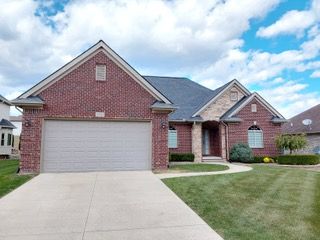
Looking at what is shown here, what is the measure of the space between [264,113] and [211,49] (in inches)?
244

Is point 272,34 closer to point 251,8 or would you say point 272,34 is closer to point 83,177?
point 251,8

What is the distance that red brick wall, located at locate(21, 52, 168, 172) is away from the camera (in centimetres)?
1234

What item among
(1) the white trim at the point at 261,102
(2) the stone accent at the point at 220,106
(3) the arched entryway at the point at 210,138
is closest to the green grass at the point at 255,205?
(1) the white trim at the point at 261,102

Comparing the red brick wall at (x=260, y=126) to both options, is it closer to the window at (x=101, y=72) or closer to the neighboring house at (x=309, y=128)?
the neighboring house at (x=309, y=128)

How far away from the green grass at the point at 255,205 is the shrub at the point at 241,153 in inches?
320

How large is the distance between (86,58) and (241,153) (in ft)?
39.7

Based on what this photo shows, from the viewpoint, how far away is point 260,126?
66.6 ft

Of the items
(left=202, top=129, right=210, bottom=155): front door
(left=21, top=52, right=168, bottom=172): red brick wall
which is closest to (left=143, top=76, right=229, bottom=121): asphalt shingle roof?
(left=202, top=129, right=210, bottom=155): front door

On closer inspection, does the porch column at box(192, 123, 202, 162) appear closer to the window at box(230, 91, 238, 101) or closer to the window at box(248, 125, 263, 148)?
the window at box(248, 125, 263, 148)

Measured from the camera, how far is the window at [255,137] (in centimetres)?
2025

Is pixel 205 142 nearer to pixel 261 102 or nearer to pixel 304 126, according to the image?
pixel 261 102

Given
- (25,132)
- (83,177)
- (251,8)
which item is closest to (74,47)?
(25,132)

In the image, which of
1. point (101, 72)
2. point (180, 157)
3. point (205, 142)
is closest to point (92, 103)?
point (101, 72)

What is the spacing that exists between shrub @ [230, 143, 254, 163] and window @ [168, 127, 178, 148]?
4.14 meters
